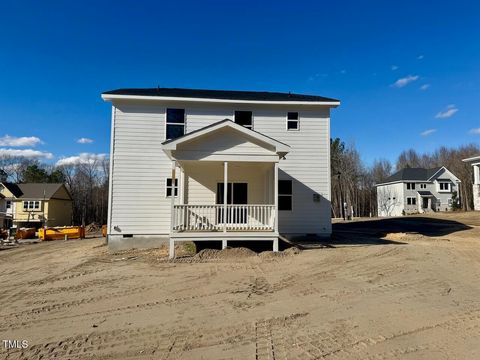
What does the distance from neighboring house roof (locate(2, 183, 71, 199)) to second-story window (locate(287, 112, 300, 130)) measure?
1525 inches

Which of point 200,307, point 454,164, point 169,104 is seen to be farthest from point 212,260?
point 454,164

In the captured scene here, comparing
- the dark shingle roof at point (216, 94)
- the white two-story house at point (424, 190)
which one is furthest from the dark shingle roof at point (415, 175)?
the dark shingle roof at point (216, 94)

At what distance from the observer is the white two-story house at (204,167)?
13477 mm

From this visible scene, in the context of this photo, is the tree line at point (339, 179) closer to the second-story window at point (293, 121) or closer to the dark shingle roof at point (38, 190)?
the dark shingle roof at point (38, 190)

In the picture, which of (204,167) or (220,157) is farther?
(204,167)

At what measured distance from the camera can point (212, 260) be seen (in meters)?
10.0

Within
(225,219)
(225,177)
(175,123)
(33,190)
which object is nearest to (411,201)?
(175,123)

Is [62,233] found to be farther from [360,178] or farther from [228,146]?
[360,178]

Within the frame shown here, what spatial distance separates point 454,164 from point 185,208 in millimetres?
54872

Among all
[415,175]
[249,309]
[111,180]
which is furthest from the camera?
[415,175]

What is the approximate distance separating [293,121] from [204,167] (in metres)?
4.56

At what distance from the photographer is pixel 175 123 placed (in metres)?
14.2

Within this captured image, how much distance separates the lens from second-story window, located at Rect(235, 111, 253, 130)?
14648 millimetres

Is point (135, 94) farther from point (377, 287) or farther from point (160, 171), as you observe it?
point (377, 287)
